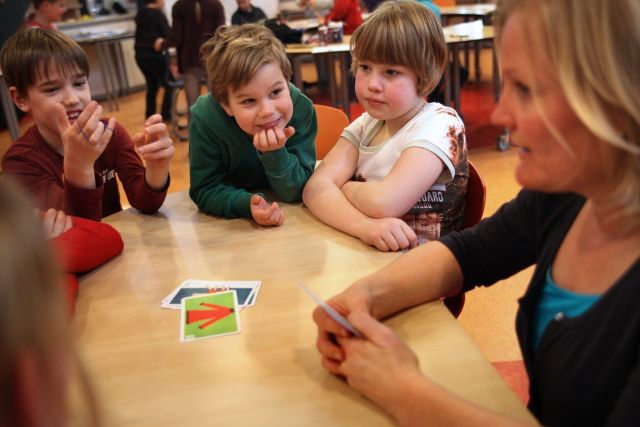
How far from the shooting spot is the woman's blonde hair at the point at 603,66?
682mm

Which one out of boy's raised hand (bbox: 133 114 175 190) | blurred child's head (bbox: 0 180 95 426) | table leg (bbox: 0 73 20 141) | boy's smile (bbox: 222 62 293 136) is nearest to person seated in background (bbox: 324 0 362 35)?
table leg (bbox: 0 73 20 141)

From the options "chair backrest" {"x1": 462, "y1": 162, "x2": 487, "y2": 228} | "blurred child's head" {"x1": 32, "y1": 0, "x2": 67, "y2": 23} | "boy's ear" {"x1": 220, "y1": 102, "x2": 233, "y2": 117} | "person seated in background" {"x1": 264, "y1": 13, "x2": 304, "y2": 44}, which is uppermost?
"blurred child's head" {"x1": 32, "y1": 0, "x2": 67, "y2": 23}

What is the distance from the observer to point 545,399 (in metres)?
0.87

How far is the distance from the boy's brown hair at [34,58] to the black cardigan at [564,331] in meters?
1.36

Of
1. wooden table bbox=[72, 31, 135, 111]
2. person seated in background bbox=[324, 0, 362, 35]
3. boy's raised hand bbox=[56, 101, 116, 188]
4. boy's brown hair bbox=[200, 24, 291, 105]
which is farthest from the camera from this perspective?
wooden table bbox=[72, 31, 135, 111]

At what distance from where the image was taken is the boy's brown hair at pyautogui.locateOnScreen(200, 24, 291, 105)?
5.11 feet

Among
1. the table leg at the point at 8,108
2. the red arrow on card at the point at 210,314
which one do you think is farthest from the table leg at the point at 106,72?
the red arrow on card at the point at 210,314

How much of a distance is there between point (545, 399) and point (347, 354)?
30 cm

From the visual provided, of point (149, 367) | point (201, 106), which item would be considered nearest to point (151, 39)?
point (201, 106)

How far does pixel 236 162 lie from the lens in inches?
69.1

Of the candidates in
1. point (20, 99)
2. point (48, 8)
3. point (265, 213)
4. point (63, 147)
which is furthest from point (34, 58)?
point (48, 8)

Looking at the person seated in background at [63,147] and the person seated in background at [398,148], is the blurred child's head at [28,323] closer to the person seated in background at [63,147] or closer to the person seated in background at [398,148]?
the person seated in background at [398,148]

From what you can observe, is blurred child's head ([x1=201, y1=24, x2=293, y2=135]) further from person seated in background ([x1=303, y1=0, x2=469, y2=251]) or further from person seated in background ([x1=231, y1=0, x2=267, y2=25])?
person seated in background ([x1=231, y1=0, x2=267, y2=25])

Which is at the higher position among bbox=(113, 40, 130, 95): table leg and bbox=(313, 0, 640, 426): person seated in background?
bbox=(313, 0, 640, 426): person seated in background
